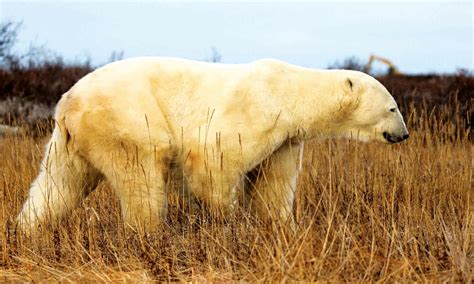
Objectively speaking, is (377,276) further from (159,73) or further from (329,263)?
(159,73)

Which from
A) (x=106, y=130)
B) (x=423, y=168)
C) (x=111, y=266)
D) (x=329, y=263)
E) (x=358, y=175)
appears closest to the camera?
(x=329, y=263)

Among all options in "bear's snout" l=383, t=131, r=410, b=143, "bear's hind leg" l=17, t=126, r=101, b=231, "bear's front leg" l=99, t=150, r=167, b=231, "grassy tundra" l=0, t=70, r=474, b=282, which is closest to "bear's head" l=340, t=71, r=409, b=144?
"bear's snout" l=383, t=131, r=410, b=143

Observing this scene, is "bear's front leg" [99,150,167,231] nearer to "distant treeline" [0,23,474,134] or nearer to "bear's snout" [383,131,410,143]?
"bear's snout" [383,131,410,143]

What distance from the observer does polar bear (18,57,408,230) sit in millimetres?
5422

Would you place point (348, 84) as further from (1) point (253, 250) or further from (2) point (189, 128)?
(1) point (253, 250)

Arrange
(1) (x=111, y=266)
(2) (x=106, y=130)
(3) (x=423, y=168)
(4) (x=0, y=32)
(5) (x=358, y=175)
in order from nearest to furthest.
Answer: (1) (x=111, y=266)
(2) (x=106, y=130)
(5) (x=358, y=175)
(3) (x=423, y=168)
(4) (x=0, y=32)

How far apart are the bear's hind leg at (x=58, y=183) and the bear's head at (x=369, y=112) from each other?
197 centimetres

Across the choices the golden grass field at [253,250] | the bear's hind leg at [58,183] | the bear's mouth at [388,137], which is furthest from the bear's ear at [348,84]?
the bear's hind leg at [58,183]

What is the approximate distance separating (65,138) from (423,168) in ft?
11.2

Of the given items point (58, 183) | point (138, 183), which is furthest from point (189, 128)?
point (58, 183)

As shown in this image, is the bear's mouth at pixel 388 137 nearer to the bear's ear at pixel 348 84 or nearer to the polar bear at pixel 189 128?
the polar bear at pixel 189 128

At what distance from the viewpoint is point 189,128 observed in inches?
220

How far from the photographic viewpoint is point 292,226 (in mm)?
4816

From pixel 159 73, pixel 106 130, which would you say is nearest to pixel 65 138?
pixel 106 130
